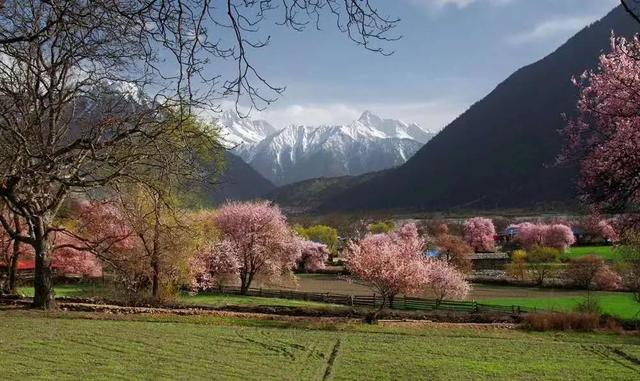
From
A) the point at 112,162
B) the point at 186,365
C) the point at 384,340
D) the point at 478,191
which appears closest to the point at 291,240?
the point at 384,340

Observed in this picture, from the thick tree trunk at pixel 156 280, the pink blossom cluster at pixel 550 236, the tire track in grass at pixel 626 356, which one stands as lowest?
the tire track in grass at pixel 626 356

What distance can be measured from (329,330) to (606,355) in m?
7.78

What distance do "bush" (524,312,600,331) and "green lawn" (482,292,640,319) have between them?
14170mm

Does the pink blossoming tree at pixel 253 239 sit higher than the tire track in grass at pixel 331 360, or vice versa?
the pink blossoming tree at pixel 253 239

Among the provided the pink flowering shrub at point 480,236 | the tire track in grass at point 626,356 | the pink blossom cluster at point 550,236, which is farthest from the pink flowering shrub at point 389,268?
the pink flowering shrub at point 480,236

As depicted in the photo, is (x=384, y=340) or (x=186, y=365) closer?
(x=186, y=365)

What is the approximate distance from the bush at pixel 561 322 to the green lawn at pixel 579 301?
14.2 m

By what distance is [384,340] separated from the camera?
16.0 metres

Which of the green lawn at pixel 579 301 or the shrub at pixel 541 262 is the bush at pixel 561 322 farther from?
the shrub at pixel 541 262

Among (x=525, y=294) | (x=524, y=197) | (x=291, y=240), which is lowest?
(x=525, y=294)

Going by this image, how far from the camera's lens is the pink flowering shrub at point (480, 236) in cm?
9538

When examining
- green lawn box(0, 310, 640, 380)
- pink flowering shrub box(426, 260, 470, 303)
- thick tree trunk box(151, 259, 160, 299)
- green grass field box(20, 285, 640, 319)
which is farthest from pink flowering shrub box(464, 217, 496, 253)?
green lawn box(0, 310, 640, 380)

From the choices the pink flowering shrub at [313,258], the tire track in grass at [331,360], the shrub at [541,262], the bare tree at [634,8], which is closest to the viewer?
the bare tree at [634,8]

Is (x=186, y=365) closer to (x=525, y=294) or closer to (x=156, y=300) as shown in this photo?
(x=156, y=300)
